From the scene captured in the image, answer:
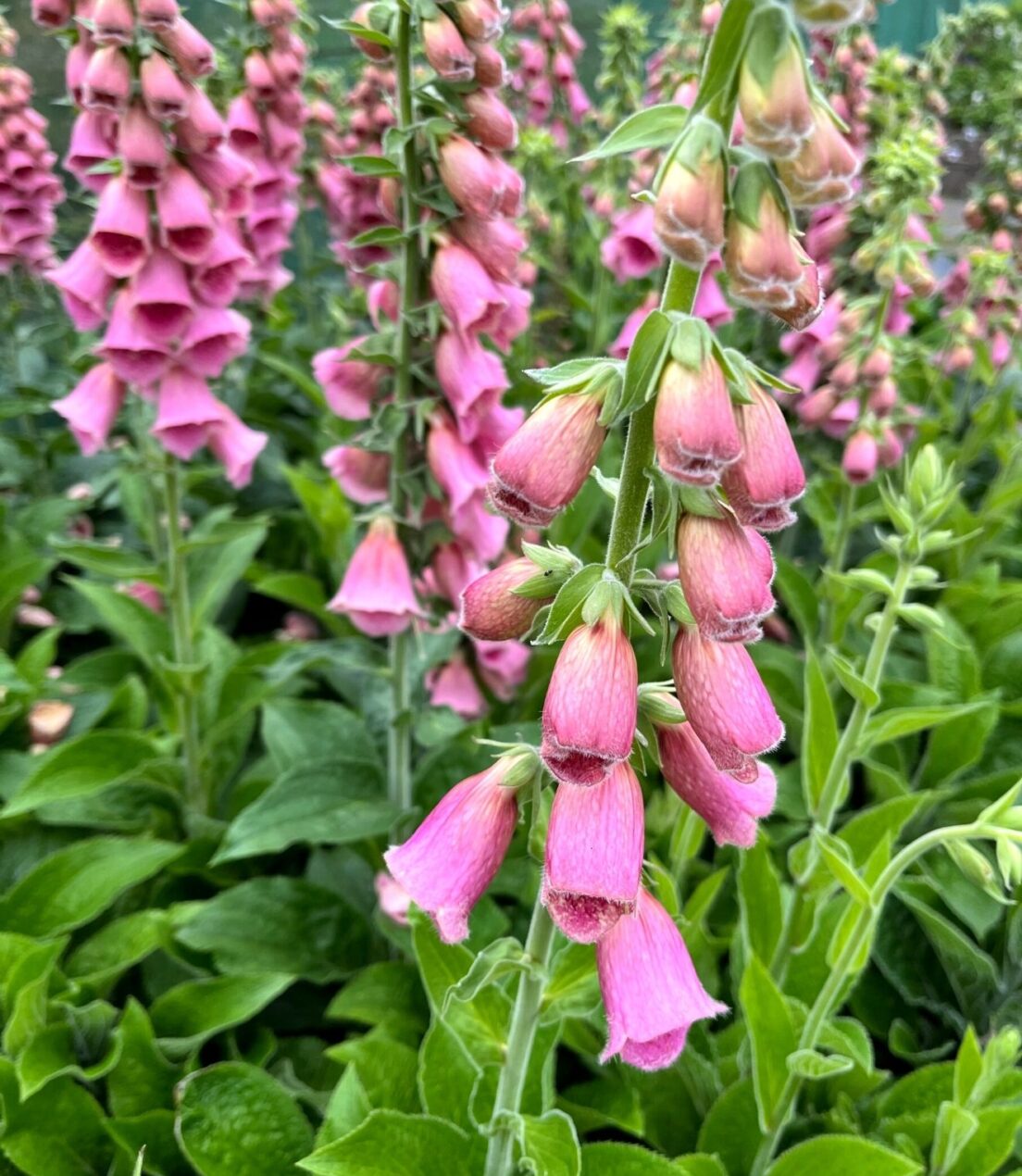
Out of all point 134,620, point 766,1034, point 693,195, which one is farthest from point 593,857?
point 134,620

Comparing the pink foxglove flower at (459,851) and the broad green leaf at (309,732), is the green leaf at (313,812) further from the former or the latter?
the pink foxglove flower at (459,851)

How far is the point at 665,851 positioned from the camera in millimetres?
2000

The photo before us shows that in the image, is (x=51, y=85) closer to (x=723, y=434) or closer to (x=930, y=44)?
(x=930, y=44)

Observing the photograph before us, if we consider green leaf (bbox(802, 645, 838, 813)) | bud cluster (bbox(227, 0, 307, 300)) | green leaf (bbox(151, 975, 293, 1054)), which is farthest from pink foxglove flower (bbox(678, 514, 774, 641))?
bud cluster (bbox(227, 0, 307, 300))

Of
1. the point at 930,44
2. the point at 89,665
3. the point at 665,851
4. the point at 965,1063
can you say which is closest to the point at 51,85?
the point at 89,665

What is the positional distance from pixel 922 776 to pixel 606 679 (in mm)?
1984

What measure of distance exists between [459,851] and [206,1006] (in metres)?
1.03

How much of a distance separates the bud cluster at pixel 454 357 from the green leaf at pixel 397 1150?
2.50ft

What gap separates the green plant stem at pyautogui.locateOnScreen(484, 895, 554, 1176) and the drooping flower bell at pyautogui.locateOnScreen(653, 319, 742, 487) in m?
0.52

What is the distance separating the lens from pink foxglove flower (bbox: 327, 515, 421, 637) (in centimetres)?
175

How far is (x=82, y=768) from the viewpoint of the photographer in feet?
6.47

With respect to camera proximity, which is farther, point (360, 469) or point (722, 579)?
point (360, 469)

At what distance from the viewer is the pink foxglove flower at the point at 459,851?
936mm

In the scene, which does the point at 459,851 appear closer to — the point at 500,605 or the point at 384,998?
the point at 500,605
